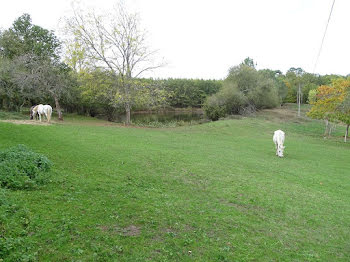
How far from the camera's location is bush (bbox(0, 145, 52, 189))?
6.09m

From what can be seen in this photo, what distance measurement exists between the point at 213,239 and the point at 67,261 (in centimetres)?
287

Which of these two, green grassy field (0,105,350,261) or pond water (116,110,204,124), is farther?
pond water (116,110,204,124)

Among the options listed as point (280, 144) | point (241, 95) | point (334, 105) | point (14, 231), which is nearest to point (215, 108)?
point (241, 95)

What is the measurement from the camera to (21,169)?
6781mm

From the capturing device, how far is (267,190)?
9.36 m

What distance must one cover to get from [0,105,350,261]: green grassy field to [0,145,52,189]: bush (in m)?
0.37

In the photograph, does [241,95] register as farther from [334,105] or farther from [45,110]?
[45,110]

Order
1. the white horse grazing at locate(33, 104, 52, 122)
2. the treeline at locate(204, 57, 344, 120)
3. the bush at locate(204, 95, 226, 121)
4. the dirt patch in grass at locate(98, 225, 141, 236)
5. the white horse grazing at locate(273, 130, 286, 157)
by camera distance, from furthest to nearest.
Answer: the treeline at locate(204, 57, 344, 120)
the bush at locate(204, 95, 226, 121)
the white horse grazing at locate(33, 104, 52, 122)
the white horse grazing at locate(273, 130, 286, 157)
the dirt patch in grass at locate(98, 225, 141, 236)

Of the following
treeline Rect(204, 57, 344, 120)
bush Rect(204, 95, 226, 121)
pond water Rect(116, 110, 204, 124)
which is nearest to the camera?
pond water Rect(116, 110, 204, 124)

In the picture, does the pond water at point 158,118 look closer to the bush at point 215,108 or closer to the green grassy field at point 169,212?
the bush at point 215,108

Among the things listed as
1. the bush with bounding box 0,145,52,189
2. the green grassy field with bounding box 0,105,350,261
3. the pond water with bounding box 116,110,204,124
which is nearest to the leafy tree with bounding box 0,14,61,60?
the pond water with bounding box 116,110,204,124

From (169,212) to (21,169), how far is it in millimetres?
4245

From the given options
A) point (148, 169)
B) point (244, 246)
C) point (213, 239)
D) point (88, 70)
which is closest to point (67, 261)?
point (213, 239)

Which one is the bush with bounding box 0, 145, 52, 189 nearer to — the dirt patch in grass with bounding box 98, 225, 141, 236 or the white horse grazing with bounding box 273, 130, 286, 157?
the dirt patch in grass with bounding box 98, 225, 141, 236
